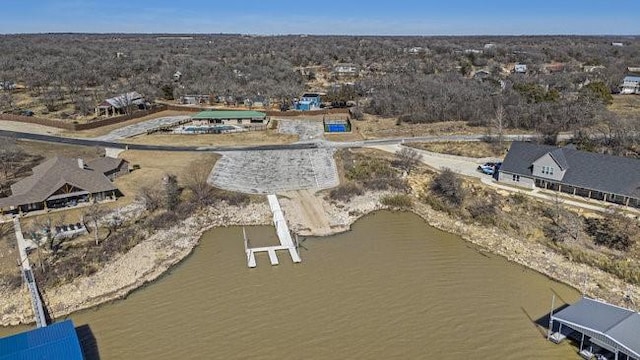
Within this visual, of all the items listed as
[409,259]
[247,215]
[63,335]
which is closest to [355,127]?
[247,215]

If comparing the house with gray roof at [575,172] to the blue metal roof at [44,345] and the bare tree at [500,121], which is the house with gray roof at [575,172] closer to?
the bare tree at [500,121]

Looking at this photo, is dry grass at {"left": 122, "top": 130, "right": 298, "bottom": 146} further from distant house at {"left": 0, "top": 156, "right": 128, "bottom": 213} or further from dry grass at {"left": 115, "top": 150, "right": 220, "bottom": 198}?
distant house at {"left": 0, "top": 156, "right": 128, "bottom": 213}

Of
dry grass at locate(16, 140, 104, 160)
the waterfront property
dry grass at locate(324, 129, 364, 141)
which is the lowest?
dry grass at locate(16, 140, 104, 160)

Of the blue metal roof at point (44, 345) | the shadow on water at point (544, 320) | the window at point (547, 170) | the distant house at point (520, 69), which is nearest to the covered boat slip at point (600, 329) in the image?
the shadow on water at point (544, 320)

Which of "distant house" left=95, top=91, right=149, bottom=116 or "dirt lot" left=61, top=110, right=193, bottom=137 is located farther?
"distant house" left=95, top=91, right=149, bottom=116

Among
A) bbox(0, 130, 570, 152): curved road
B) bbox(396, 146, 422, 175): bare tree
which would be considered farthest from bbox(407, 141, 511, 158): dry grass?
bbox(396, 146, 422, 175): bare tree
